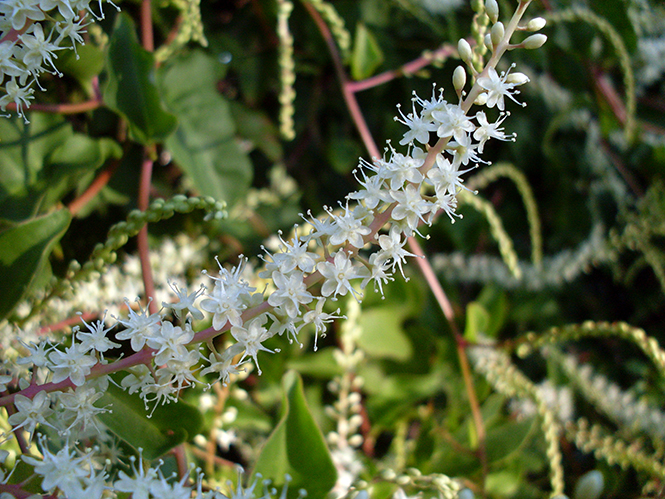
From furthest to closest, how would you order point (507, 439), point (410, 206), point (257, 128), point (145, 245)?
point (257, 128)
point (507, 439)
point (145, 245)
point (410, 206)

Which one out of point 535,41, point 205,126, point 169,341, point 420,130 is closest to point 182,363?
point 169,341

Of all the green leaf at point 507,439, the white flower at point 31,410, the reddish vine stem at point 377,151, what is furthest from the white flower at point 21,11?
the green leaf at point 507,439

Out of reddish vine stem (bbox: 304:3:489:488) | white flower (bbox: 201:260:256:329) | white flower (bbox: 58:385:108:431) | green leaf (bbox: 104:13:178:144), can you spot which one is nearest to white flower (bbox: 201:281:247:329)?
white flower (bbox: 201:260:256:329)

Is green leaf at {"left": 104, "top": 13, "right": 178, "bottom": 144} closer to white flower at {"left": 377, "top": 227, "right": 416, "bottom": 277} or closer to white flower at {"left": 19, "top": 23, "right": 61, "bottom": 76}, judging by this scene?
white flower at {"left": 19, "top": 23, "right": 61, "bottom": 76}

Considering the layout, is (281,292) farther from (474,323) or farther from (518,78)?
(474,323)

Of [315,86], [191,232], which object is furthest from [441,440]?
[315,86]

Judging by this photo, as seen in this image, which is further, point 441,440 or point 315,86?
point 315,86

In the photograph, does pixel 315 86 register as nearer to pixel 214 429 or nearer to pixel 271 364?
pixel 271 364
